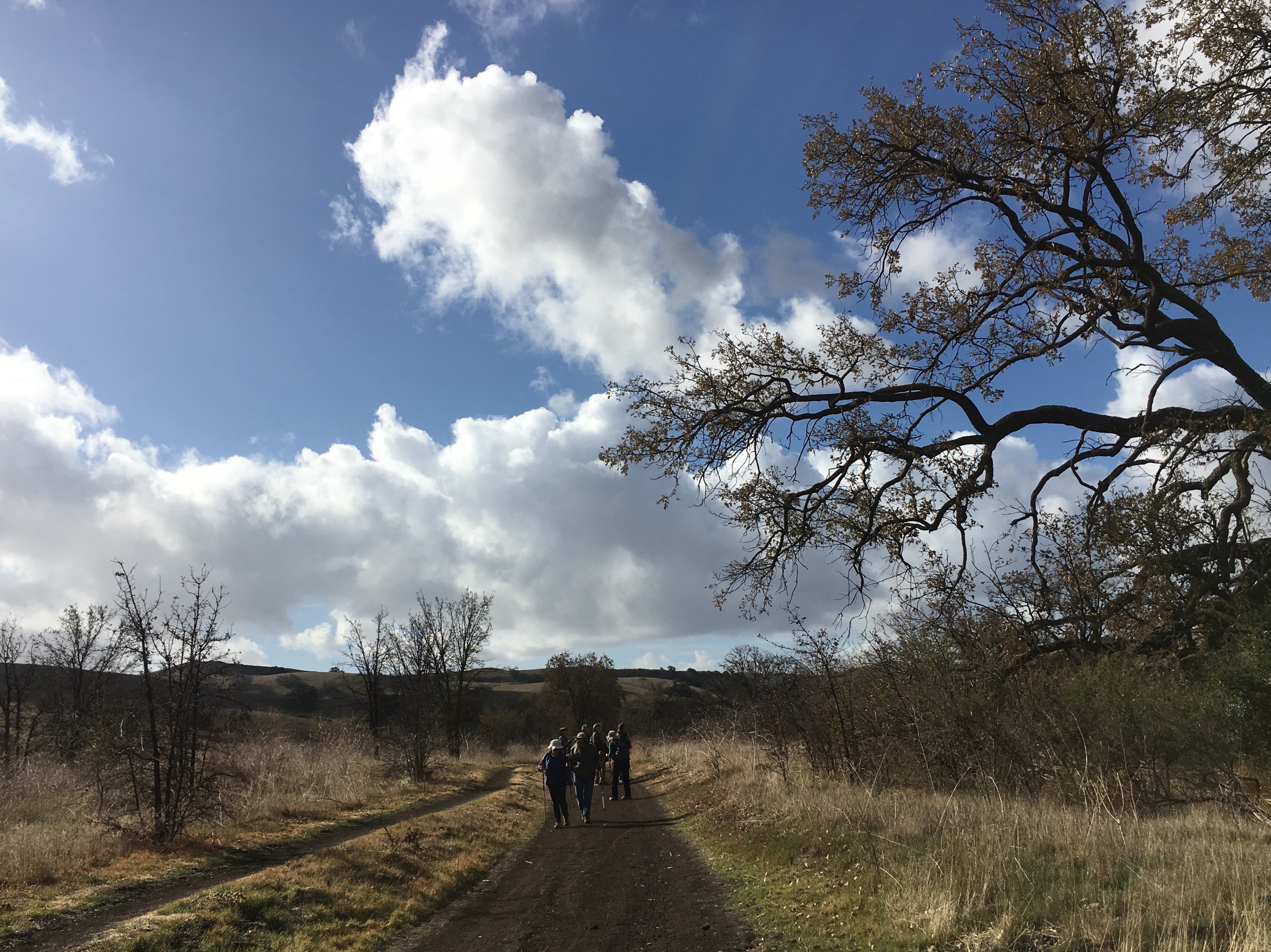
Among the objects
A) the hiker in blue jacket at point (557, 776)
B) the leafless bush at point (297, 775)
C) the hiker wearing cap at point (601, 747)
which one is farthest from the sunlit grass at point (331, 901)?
the hiker wearing cap at point (601, 747)

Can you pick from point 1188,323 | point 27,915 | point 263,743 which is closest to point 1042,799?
point 1188,323

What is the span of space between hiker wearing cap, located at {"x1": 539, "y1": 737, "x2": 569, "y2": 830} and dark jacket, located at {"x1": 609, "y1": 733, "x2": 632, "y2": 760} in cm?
457

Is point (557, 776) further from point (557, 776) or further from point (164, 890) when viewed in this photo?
point (164, 890)

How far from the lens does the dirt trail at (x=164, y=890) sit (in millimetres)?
7281

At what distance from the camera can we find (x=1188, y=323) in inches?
435

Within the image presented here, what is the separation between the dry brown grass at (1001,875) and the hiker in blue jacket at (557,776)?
504cm

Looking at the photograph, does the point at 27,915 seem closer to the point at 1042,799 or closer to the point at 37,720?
the point at 1042,799

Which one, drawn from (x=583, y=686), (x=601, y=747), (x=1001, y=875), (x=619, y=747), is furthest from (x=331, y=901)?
(x=583, y=686)

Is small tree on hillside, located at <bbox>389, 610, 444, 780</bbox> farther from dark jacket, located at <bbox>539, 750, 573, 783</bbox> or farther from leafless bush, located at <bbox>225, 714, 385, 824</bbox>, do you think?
dark jacket, located at <bbox>539, 750, 573, 783</bbox>

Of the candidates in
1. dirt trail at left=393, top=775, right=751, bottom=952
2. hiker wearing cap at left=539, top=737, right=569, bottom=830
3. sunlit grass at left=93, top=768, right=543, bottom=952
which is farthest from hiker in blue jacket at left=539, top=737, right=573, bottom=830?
sunlit grass at left=93, top=768, right=543, bottom=952

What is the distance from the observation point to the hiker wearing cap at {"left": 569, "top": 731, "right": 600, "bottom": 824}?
15609 mm

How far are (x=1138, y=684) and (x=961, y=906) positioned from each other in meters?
7.99

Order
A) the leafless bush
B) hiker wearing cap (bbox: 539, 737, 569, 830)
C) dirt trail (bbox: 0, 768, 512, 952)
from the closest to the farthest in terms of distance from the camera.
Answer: dirt trail (bbox: 0, 768, 512, 952)
hiker wearing cap (bbox: 539, 737, 569, 830)
the leafless bush

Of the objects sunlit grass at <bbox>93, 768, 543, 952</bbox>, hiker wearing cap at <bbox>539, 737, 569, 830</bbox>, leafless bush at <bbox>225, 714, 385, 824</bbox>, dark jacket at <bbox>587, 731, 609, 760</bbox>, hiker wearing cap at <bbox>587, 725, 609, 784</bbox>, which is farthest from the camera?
dark jacket at <bbox>587, 731, 609, 760</bbox>
